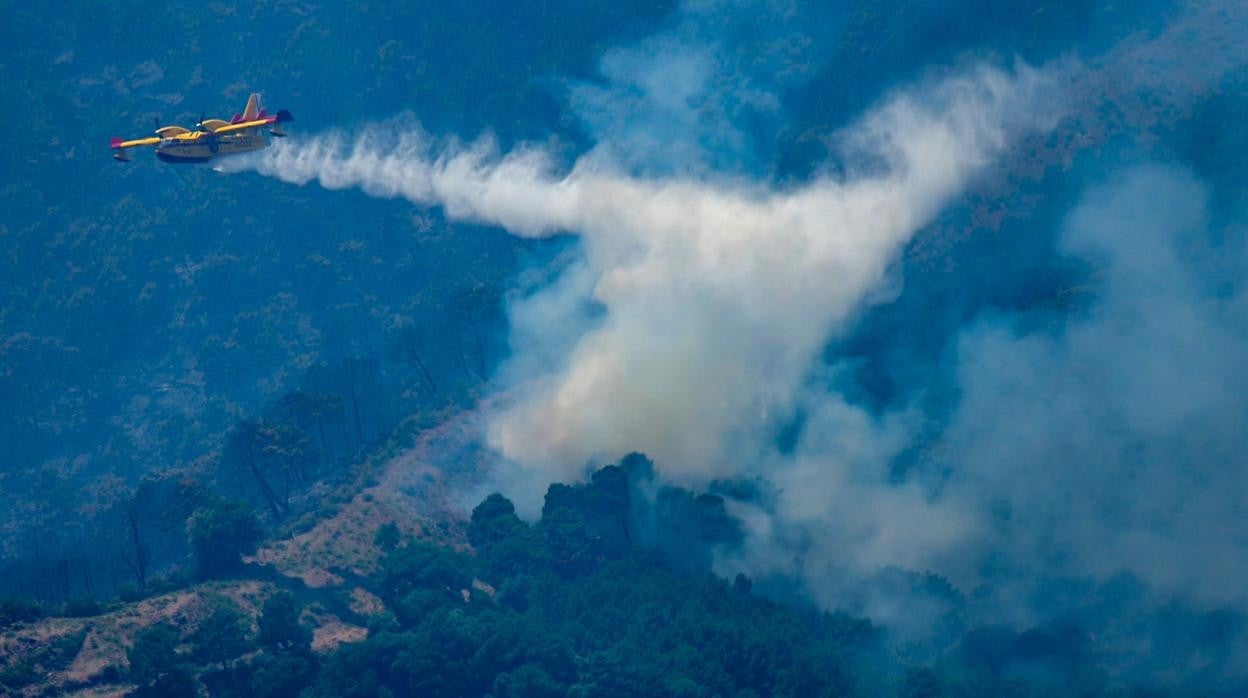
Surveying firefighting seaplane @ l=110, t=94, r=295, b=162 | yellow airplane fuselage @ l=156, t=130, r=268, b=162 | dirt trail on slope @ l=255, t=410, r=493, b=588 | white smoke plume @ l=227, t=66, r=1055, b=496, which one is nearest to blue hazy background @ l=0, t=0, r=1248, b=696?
white smoke plume @ l=227, t=66, r=1055, b=496

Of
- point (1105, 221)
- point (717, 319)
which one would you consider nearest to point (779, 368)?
point (717, 319)

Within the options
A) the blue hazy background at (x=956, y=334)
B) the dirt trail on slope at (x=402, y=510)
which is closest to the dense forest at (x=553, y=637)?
the dirt trail on slope at (x=402, y=510)

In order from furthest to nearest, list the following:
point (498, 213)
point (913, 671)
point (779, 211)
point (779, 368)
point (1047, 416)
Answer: point (498, 213) → point (779, 211) → point (779, 368) → point (1047, 416) → point (913, 671)

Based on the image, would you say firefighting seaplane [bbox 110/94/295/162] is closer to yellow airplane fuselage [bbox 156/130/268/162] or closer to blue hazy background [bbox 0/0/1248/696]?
yellow airplane fuselage [bbox 156/130/268/162]

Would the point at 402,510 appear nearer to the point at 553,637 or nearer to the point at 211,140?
the point at 553,637

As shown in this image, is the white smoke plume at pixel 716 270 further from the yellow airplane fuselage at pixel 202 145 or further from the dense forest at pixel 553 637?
the yellow airplane fuselage at pixel 202 145

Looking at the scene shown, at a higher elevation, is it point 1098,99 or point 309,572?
point 1098,99

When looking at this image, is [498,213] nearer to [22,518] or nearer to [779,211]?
[779,211]
